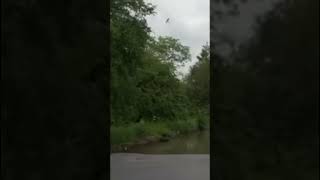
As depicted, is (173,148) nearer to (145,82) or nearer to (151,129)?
(145,82)

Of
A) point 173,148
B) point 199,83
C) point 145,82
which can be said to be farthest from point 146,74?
point 199,83

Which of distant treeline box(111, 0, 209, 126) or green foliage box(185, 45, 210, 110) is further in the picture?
green foliage box(185, 45, 210, 110)

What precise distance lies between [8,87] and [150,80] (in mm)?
17235

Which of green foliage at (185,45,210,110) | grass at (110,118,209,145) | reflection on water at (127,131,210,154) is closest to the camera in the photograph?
reflection on water at (127,131,210,154)

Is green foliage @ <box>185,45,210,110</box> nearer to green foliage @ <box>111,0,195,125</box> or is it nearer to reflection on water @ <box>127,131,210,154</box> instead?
green foliage @ <box>111,0,195,125</box>

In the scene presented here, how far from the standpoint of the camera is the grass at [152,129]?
18594 mm

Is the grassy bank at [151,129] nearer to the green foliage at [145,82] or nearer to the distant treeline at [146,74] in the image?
the green foliage at [145,82]

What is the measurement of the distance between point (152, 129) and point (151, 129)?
0.07 m

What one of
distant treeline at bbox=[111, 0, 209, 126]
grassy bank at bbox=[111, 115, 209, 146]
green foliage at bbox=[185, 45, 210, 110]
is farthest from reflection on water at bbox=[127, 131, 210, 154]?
green foliage at bbox=[185, 45, 210, 110]

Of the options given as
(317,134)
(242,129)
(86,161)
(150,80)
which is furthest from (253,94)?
(150,80)

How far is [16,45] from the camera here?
10.8 feet

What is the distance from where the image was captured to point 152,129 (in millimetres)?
21844

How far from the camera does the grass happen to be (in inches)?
732

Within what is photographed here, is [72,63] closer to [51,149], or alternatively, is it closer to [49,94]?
[49,94]
